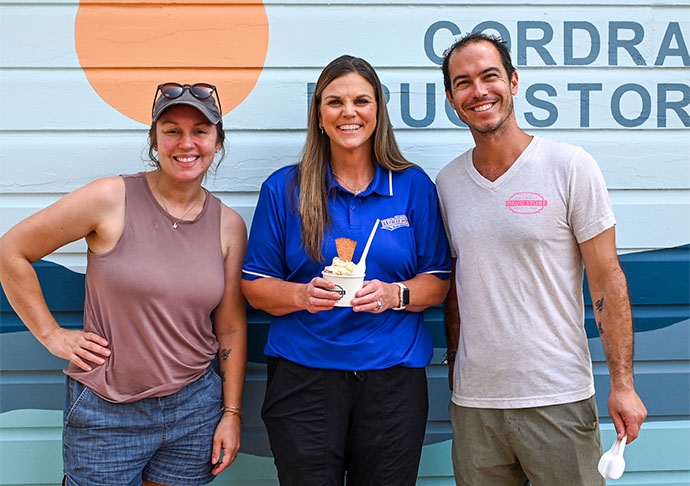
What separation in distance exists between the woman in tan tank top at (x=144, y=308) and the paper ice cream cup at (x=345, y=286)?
19.6 inches

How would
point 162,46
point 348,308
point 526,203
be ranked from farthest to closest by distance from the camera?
1. point 162,46
2. point 348,308
3. point 526,203

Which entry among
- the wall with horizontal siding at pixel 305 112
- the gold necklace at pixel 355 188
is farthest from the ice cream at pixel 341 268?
the wall with horizontal siding at pixel 305 112

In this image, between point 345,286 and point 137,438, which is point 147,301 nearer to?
point 137,438

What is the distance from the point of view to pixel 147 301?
2.12 metres

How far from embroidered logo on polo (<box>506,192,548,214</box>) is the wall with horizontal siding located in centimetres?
77

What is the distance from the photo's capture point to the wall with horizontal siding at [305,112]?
274cm

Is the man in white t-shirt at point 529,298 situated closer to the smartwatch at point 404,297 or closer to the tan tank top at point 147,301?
the smartwatch at point 404,297

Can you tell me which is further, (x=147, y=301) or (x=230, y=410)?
(x=230, y=410)

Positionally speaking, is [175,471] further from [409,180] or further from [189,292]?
[409,180]

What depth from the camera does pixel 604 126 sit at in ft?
9.32

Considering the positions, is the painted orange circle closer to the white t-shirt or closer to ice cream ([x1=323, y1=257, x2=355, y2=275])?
ice cream ([x1=323, y1=257, x2=355, y2=275])

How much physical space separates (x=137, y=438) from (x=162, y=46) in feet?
5.59

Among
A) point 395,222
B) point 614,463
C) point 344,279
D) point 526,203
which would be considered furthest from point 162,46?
point 614,463

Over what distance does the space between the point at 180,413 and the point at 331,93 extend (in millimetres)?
1311
